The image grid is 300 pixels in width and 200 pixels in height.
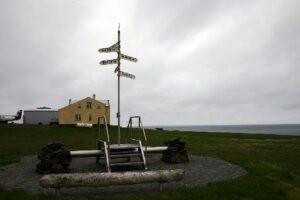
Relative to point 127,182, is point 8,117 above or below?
above

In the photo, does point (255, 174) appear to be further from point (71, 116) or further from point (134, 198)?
point (71, 116)

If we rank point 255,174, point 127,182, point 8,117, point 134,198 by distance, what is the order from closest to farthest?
point 134,198
point 127,182
point 255,174
point 8,117

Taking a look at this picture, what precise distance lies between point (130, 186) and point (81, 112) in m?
69.2

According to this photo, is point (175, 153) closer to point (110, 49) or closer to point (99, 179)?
point (110, 49)

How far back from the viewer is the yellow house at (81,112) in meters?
80.5

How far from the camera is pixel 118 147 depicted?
1738 centimetres

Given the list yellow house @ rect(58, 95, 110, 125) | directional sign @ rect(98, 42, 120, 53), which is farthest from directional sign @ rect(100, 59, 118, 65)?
yellow house @ rect(58, 95, 110, 125)

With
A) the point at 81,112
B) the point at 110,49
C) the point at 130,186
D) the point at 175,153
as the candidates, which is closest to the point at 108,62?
the point at 110,49

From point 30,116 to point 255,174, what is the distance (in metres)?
83.4

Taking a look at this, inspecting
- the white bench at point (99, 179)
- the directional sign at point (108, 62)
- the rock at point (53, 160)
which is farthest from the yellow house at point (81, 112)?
the white bench at point (99, 179)

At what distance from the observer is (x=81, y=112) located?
8094cm

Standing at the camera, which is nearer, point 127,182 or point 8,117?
point 127,182

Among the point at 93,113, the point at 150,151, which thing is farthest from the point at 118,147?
the point at 93,113

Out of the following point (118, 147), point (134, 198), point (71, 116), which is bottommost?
point (134, 198)
